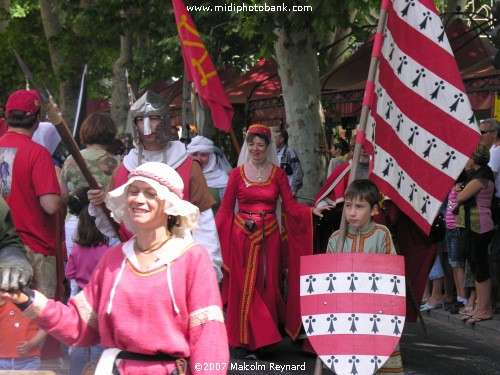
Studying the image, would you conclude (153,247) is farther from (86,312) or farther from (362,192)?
(362,192)

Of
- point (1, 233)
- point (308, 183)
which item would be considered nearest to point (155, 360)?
point (1, 233)

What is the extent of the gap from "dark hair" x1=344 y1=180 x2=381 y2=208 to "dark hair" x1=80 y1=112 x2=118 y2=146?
1671 millimetres

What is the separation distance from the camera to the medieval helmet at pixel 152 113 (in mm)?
6160

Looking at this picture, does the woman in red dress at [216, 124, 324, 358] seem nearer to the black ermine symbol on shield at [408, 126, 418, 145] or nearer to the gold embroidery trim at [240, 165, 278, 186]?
the gold embroidery trim at [240, 165, 278, 186]

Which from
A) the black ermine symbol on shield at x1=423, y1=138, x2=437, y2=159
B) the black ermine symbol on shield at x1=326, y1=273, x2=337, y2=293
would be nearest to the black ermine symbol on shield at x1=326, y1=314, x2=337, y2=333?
the black ermine symbol on shield at x1=326, y1=273, x2=337, y2=293

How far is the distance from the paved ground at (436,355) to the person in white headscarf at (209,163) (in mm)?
1670

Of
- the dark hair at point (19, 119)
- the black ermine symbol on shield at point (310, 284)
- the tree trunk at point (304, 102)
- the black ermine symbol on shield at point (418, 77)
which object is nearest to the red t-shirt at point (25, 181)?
the dark hair at point (19, 119)

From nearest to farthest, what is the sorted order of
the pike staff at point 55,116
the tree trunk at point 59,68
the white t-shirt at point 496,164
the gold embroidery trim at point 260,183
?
the pike staff at point 55,116
the gold embroidery trim at point 260,183
the white t-shirt at point 496,164
the tree trunk at point 59,68

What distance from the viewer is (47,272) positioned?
6.72 meters

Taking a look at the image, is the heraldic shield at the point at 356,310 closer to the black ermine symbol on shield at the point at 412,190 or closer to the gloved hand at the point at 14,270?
the black ermine symbol on shield at the point at 412,190

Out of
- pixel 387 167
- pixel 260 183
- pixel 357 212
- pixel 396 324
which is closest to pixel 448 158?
pixel 387 167

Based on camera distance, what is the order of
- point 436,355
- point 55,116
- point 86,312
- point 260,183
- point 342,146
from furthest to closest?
point 342,146, point 436,355, point 260,183, point 55,116, point 86,312

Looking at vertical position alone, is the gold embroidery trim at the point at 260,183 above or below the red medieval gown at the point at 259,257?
above

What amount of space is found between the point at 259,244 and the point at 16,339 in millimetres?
3830
